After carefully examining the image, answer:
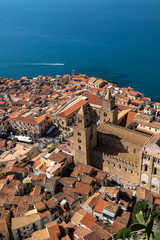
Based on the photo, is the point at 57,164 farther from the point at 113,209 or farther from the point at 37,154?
the point at 113,209

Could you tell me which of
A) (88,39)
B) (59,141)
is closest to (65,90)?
(59,141)

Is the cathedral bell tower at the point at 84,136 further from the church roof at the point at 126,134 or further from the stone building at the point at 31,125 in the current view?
the stone building at the point at 31,125

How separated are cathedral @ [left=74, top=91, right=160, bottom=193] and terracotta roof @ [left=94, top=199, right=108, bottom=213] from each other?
788 centimetres

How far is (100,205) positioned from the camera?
108 feet

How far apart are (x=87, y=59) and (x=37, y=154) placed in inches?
3777

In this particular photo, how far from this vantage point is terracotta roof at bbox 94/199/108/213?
32.2 meters

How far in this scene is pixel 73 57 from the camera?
138 meters

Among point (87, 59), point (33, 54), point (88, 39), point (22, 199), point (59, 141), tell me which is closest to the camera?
point (22, 199)

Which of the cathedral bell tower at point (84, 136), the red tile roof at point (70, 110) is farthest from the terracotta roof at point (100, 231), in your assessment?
the red tile roof at point (70, 110)

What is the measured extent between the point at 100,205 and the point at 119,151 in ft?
36.7

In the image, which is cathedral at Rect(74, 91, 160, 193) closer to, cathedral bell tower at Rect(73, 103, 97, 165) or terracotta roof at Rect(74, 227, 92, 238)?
cathedral bell tower at Rect(73, 103, 97, 165)

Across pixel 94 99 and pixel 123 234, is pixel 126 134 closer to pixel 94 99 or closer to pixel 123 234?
pixel 123 234

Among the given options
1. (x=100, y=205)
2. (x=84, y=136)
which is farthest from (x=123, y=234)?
(x=84, y=136)

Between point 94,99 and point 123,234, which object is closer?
point 123,234
